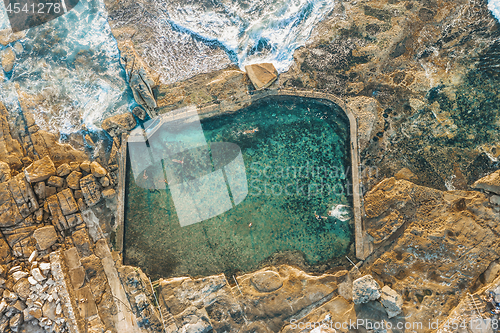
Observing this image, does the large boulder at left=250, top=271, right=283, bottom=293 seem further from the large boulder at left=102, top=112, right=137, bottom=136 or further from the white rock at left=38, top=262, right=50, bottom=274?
the large boulder at left=102, top=112, right=137, bottom=136

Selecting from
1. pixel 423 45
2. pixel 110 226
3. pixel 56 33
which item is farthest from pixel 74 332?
pixel 423 45

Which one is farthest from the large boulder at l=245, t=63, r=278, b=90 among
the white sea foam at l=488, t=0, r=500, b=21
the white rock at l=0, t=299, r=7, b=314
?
the white rock at l=0, t=299, r=7, b=314

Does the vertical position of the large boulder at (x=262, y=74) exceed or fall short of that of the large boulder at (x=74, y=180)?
it exceeds it

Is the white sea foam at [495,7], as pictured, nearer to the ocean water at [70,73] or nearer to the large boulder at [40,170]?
the ocean water at [70,73]

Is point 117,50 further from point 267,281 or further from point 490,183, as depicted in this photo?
point 490,183

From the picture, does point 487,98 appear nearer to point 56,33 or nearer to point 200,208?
point 200,208

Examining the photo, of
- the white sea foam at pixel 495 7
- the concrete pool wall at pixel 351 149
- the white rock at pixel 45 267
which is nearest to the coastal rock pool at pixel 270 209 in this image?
the concrete pool wall at pixel 351 149

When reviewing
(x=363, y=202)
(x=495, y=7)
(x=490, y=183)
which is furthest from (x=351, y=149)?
(x=495, y=7)
